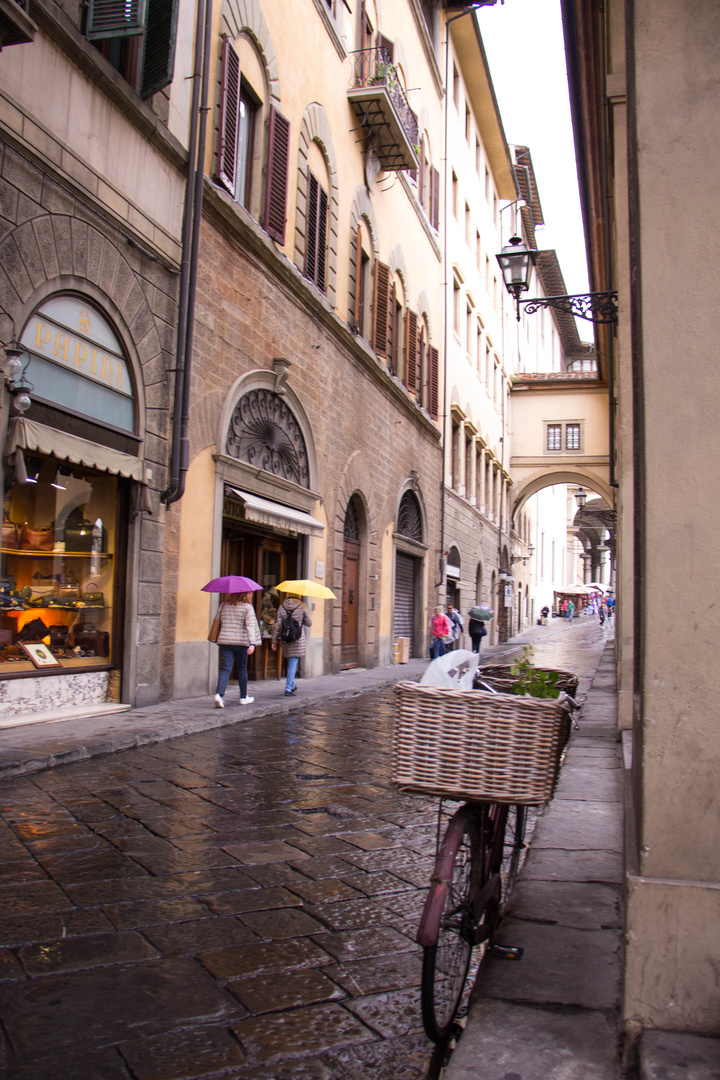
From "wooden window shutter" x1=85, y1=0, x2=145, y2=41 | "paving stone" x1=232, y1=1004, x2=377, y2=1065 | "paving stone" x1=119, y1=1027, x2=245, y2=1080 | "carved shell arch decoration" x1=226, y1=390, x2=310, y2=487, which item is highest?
"wooden window shutter" x1=85, y1=0, x2=145, y2=41

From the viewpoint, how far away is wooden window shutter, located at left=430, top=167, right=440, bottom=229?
23.9 metres

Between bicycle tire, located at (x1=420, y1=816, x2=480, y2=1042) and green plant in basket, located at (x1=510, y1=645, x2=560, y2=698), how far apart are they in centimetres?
55

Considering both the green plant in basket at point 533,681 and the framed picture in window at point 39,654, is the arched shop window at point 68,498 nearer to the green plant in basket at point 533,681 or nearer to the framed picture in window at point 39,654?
the framed picture in window at point 39,654

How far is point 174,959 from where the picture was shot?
10.2ft

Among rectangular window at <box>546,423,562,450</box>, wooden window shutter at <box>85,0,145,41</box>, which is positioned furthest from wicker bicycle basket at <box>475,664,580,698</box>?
rectangular window at <box>546,423,562,450</box>

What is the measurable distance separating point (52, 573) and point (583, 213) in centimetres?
1153

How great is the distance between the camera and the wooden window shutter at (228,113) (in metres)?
11.7

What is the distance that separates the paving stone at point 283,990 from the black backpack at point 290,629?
902 centimetres

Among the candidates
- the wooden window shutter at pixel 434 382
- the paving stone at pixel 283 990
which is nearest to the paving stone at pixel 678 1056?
the paving stone at pixel 283 990

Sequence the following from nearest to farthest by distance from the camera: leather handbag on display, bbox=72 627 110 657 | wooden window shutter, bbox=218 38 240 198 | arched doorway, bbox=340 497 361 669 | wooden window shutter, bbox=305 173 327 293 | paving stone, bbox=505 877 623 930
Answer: paving stone, bbox=505 877 623 930, leather handbag on display, bbox=72 627 110 657, wooden window shutter, bbox=218 38 240 198, wooden window shutter, bbox=305 173 327 293, arched doorway, bbox=340 497 361 669

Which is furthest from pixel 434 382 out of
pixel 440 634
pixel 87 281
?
pixel 87 281

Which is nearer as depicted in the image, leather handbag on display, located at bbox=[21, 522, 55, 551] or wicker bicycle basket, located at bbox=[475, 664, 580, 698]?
wicker bicycle basket, located at bbox=[475, 664, 580, 698]

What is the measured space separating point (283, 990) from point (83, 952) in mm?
762

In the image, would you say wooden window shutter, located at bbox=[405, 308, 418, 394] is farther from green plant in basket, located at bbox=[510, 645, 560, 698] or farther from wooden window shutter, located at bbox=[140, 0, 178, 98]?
green plant in basket, located at bbox=[510, 645, 560, 698]
